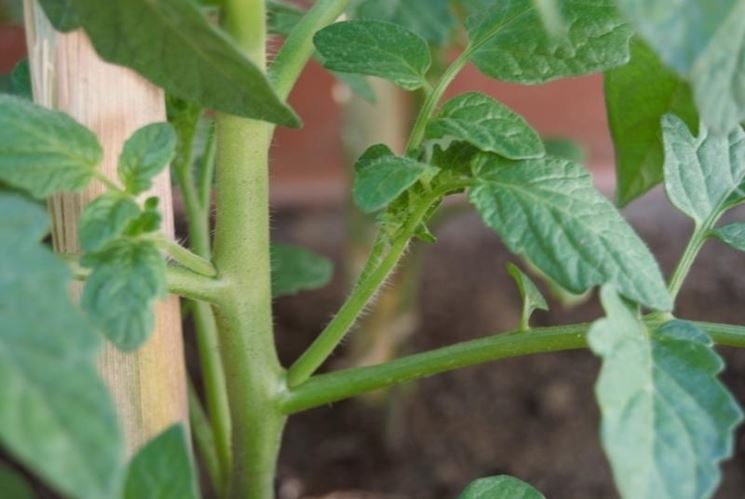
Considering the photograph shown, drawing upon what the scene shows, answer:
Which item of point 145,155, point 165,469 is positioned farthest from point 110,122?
point 165,469

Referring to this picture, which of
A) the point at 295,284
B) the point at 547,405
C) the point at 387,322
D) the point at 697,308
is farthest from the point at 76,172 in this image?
the point at 697,308

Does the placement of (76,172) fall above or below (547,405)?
above

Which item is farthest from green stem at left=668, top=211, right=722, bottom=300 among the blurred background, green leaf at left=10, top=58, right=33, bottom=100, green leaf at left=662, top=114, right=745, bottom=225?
the blurred background

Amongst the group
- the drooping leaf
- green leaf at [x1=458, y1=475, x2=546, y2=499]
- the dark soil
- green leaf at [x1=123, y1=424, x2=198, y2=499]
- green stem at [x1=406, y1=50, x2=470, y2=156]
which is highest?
green stem at [x1=406, y1=50, x2=470, y2=156]

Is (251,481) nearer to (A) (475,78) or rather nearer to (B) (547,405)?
(B) (547,405)

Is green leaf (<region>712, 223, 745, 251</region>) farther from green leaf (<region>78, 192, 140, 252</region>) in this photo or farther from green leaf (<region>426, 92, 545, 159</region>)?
green leaf (<region>78, 192, 140, 252</region>)

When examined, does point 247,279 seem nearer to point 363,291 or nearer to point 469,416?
point 363,291

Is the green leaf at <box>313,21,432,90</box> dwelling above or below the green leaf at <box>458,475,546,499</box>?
above
